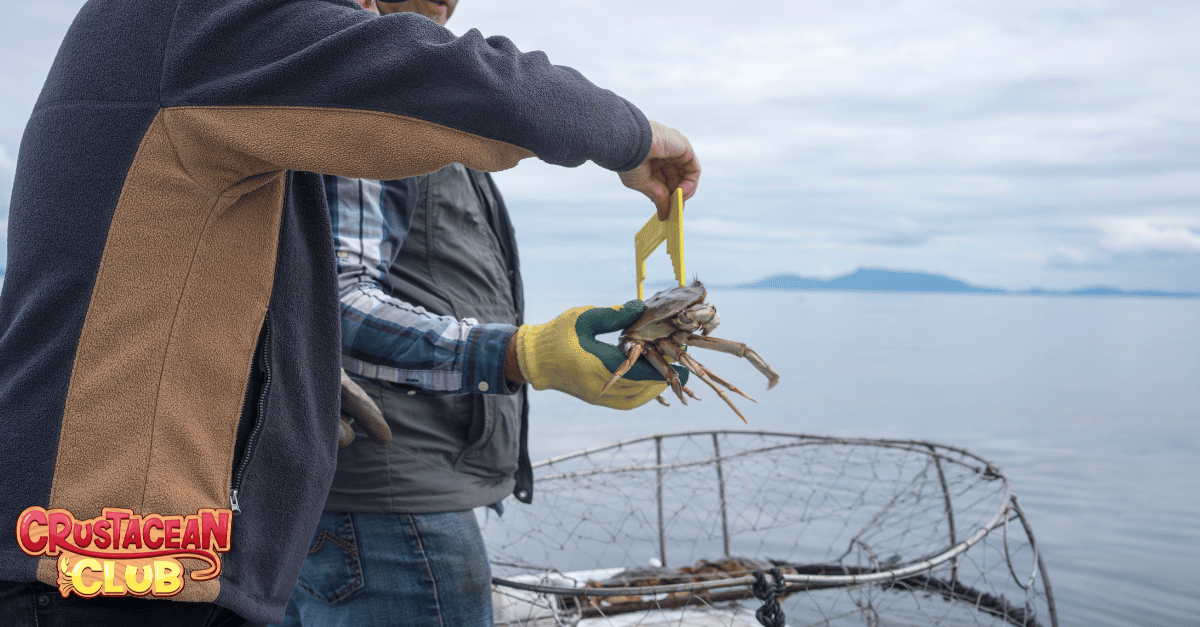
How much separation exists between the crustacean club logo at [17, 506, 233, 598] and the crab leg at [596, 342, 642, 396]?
69 centimetres

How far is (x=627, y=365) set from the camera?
4.84 ft

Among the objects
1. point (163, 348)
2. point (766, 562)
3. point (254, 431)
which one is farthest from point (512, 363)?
point (766, 562)

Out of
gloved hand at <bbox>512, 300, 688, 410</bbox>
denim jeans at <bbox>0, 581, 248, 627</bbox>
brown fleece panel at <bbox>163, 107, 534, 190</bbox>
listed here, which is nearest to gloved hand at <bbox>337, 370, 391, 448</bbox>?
gloved hand at <bbox>512, 300, 688, 410</bbox>

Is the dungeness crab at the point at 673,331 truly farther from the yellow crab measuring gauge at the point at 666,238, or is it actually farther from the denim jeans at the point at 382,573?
the denim jeans at the point at 382,573

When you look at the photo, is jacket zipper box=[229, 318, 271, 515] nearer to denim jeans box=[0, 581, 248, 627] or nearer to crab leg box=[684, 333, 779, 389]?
denim jeans box=[0, 581, 248, 627]

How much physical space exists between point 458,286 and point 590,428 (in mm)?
10135

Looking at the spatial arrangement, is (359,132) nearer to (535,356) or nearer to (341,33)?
(341,33)

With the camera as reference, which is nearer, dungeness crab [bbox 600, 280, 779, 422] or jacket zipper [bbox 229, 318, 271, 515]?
jacket zipper [bbox 229, 318, 271, 515]

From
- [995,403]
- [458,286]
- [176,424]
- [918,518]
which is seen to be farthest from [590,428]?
[176,424]

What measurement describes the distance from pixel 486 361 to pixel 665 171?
0.53 m

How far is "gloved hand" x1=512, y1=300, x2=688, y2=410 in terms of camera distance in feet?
4.88

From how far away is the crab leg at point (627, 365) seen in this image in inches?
57.6

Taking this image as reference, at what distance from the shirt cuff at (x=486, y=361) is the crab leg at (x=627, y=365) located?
0.77ft

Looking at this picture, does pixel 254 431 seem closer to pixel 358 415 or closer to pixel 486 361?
pixel 358 415
